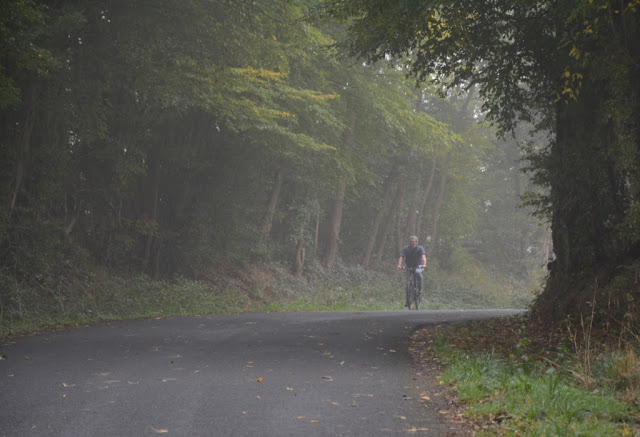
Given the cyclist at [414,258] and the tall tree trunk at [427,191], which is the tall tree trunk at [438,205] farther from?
the cyclist at [414,258]

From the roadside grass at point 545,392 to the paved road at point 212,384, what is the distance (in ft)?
1.55

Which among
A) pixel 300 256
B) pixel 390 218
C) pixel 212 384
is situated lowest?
pixel 212 384

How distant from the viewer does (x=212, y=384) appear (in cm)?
700

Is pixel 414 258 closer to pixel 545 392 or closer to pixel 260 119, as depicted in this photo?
pixel 260 119

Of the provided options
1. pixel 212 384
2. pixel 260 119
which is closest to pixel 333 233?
pixel 260 119

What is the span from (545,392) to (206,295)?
1484 centimetres

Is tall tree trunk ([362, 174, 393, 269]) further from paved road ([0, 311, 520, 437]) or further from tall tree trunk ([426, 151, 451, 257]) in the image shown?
paved road ([0, 311, 520, 437])

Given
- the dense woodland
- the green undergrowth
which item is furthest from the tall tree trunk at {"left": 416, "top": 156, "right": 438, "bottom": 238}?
the dense woodland

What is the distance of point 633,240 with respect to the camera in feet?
30.2

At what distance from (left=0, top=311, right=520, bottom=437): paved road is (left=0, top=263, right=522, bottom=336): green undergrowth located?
298cm

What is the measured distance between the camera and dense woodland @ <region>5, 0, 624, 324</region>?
1034 centimetres

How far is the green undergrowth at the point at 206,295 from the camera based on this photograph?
14.0m

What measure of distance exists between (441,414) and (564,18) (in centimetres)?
666

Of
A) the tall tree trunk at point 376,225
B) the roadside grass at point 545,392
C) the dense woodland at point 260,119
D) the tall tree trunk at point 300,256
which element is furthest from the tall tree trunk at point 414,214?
the roadside grass at point 545,392
